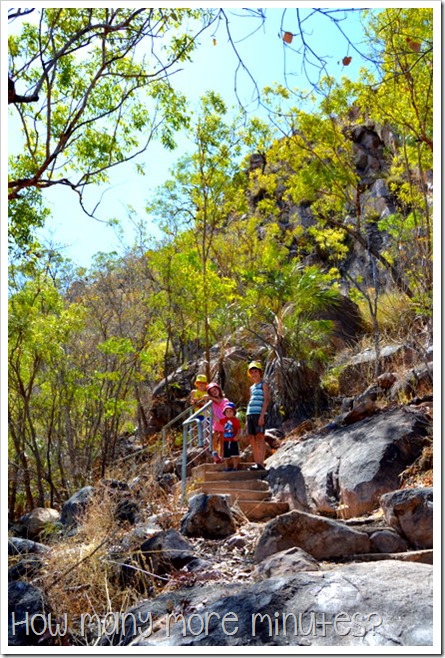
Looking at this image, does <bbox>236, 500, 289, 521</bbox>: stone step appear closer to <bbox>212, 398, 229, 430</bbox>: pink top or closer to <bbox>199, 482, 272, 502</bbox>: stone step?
<bbox>199, 482, 272, 502</bbox>: stone step

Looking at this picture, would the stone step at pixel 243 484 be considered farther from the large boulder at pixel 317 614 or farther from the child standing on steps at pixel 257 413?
the large boulder at pixel 317 614

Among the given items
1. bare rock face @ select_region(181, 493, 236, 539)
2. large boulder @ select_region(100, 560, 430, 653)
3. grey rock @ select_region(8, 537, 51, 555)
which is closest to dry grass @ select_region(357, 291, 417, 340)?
bare rock face @ select_region(181, 493, 236, 539)

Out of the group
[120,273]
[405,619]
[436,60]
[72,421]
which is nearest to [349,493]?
[405,619]

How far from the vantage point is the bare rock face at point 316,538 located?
561 cm

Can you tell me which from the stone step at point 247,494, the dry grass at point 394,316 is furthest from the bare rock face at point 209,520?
the dry grass at point 394,316

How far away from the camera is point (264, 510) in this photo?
8008mm

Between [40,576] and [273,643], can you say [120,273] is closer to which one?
[40,576]

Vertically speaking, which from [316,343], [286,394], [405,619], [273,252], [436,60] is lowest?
[405,619]

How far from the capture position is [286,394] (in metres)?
13.6

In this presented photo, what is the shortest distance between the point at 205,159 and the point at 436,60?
36.4 feet

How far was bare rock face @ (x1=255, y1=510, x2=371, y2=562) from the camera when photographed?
561cm

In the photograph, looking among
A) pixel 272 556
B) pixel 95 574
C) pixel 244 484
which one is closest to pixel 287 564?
pixel 272 556

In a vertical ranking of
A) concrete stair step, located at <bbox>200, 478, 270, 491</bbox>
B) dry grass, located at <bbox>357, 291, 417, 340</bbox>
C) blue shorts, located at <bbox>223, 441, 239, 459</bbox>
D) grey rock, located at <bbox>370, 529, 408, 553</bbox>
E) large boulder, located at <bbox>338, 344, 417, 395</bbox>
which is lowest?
grey rock, located at <bbox>370, 529, 408, 553</bbox>

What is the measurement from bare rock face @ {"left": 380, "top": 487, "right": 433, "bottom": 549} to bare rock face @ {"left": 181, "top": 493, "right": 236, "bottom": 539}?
2058 mm
